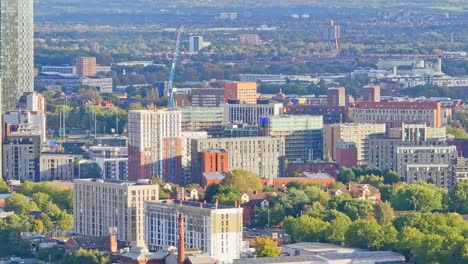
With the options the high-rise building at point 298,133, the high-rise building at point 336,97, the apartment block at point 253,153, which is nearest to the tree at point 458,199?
the apartment block at point 253,153

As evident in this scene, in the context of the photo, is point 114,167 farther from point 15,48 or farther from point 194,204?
point 15,48

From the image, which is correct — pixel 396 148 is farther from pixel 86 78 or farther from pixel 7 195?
pixel 86 78

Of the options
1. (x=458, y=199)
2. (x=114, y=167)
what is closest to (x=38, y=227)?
(x=458, y=199)

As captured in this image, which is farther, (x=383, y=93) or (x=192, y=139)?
(x=383, y=93)

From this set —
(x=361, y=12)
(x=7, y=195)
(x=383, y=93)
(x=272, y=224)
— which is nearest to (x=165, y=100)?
(x=383, y=93)

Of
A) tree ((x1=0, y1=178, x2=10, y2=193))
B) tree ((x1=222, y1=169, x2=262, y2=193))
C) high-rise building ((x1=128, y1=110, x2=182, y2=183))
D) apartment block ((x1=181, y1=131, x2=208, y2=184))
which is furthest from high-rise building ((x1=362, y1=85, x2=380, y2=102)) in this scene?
tree ((x1=222, y1=169, x2=262, y2=193))

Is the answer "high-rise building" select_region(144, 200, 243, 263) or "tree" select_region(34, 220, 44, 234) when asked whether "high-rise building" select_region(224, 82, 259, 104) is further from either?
"high-rise building" select_region(144, 200, 243, 263)
